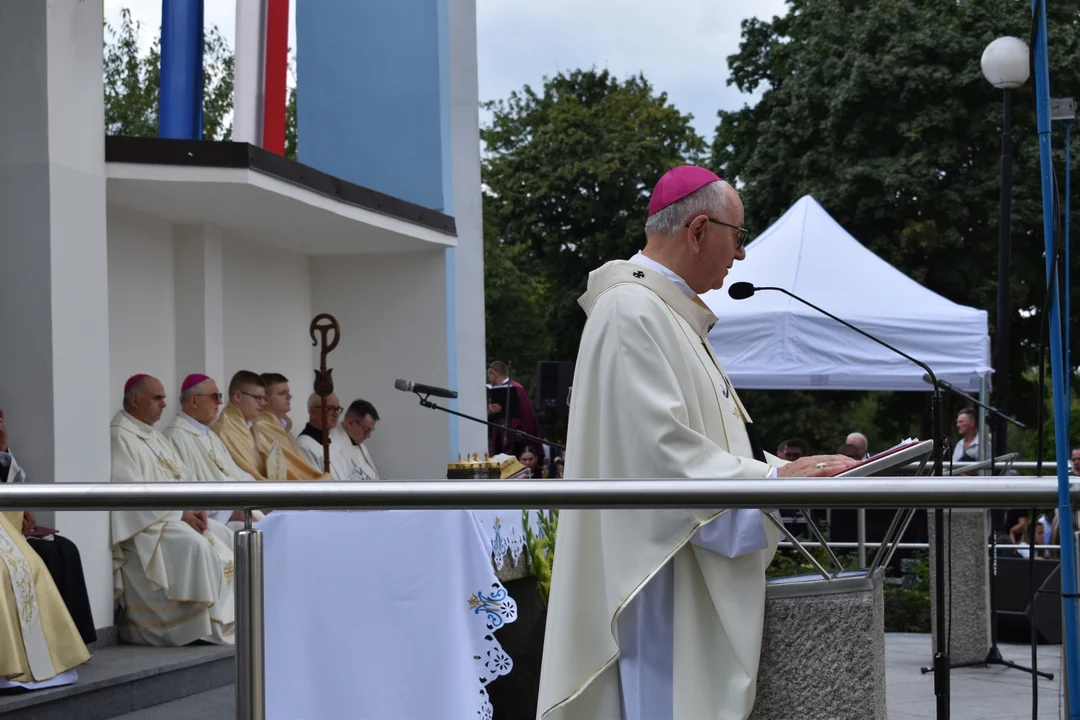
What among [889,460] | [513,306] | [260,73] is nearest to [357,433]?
[260,73]

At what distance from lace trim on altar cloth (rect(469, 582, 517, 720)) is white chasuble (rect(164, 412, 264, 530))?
3312 mm

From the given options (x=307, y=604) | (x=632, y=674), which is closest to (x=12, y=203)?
(x=307, y=604)

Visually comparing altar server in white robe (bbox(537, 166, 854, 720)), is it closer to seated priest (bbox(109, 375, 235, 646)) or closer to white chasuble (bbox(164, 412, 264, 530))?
seated priest (bbox(109, 375, 235, 646))

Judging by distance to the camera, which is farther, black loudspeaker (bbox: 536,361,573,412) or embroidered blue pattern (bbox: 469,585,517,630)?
black loudspeaker (bbox: 536,361,573,412)

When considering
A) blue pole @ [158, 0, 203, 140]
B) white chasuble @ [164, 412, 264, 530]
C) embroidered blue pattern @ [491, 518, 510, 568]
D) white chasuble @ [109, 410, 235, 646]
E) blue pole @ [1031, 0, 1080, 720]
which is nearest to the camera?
blue pole @ [1031, 0, 1080, 720]

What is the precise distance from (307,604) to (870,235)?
2121 cm

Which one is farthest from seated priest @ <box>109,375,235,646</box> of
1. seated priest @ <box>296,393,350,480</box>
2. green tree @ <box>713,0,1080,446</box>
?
green tree @ <box>713,0,1080,446</box>

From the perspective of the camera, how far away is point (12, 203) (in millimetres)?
6941

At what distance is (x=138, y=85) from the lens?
3322cm

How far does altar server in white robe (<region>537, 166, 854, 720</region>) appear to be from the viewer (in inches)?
108

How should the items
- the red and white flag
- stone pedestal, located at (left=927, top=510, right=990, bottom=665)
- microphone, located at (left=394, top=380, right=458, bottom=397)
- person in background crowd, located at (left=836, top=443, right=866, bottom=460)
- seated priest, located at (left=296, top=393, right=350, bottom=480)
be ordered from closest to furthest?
stone pedestal, located at (left=927, top=510, right=990, bottom=665) < microphone, located at (left=394, top=380, right=458, bottom=397) < seated priest, located at (left=296, top=393, right=350, bottom=480) < the red and white flag < person in background crowd, located at (left=836, top=443, right=866, bottom=460)

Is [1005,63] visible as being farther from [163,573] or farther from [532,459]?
[163,573]

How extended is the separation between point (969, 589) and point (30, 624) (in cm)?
505

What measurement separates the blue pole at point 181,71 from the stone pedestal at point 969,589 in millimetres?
5286
